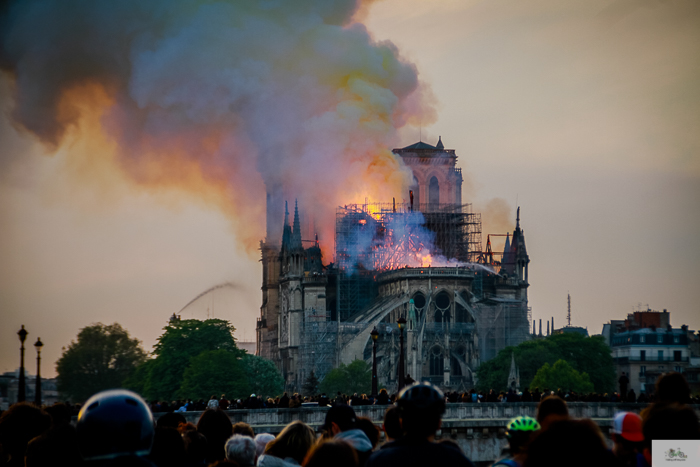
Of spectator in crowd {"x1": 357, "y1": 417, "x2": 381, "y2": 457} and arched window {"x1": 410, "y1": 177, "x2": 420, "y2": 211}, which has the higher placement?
arched window {"x1": 410, "y1": 177, "x2": 420, "y2": 211}

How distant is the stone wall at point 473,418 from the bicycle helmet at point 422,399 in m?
24.7

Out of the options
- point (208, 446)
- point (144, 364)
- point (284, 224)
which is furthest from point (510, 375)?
point (208, 446)

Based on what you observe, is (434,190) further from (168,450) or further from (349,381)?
(168,450)

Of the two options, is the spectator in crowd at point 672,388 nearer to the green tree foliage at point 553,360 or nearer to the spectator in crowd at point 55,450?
the spectator in crowd at point 55,450

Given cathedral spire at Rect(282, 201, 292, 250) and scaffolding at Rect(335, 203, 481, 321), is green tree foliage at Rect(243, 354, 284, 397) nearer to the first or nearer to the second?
scaffolding at Rect(335, 203, 481, 321)

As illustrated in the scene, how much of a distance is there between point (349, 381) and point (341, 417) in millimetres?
74429

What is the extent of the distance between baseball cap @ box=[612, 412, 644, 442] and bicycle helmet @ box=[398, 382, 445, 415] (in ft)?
8.42

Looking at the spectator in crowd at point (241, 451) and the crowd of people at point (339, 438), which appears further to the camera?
the spectator in crowd at point (241, 451)

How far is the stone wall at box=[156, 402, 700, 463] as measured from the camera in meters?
33.4

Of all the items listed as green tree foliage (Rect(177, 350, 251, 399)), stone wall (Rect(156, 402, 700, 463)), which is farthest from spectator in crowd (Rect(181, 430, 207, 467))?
green tree foliage (Rect(177, 350, 251, 399))

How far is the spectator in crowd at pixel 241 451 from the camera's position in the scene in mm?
10742

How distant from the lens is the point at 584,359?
8694 centimetres

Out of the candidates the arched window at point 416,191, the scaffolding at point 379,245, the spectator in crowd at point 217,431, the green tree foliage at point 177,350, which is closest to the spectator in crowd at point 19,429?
the spectator in crowd at point 217,431

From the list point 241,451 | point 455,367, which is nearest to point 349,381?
point 455,367
